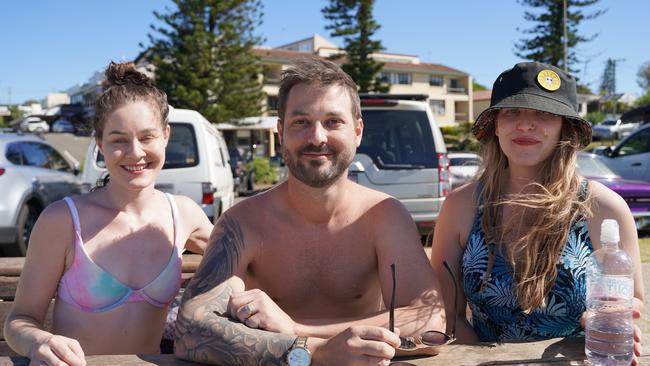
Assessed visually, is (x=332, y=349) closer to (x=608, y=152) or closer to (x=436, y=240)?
(x=436, y=240)

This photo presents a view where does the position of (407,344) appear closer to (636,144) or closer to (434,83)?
(636,144)

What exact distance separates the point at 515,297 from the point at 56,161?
29.2 feet

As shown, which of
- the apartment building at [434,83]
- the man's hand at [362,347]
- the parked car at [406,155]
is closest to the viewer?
the man's hand at [362,347]

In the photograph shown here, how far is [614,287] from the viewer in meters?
1.90

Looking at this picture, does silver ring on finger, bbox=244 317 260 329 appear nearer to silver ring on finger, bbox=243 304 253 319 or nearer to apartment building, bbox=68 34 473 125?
silver ring on finger, bbox=243 304 253 319

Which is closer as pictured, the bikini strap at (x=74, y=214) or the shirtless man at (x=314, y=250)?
the shirtless man at (x=314, y=250)

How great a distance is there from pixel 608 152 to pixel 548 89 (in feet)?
38.3

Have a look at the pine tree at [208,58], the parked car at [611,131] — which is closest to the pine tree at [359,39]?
the pine tree at [208,58]

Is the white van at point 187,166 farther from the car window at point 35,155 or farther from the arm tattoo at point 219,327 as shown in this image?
the arm tattoo at point 219,327

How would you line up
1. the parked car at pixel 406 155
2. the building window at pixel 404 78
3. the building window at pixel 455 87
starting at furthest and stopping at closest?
the building window at pixel 455 87 → the building window at pixel 404 78 → the parked car at pixel 406 155

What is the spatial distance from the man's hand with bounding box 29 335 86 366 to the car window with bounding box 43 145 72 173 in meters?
8.10

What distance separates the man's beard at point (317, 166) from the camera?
220cm

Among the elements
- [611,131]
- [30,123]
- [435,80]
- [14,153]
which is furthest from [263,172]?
[435,80]

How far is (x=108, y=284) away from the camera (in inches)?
90.2
